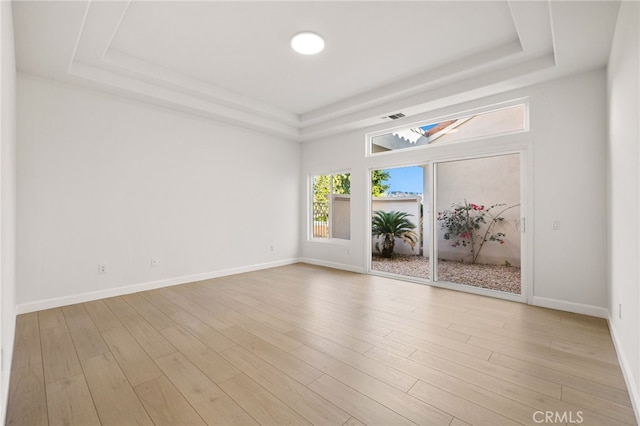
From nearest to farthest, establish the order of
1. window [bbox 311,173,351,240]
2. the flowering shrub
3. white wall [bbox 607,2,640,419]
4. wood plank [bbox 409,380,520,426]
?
wood plank [bbox 409,380,520,426] < white wall [bbox 607,2,640,419] < the flowering shrub < window [bbox 311,173,351,240]

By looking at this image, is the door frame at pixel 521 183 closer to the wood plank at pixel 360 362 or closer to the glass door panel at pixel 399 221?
the glass door panel at pixel 399 221

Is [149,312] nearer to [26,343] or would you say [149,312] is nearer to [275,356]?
[26,343]

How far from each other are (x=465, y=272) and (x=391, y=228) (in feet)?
6.60

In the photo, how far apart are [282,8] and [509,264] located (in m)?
5.67

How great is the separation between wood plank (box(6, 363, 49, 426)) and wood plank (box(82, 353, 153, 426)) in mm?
225

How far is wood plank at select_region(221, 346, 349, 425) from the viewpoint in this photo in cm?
155

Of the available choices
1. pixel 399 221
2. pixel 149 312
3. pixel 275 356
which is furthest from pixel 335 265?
pixel 275 356

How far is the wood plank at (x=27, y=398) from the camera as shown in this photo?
1.53 meters

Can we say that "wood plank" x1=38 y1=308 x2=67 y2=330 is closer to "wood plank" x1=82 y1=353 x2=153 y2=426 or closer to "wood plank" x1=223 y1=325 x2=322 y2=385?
"wood plank" x1=82 y1=353 x2=153 y2=426

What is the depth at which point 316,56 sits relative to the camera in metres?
3.32

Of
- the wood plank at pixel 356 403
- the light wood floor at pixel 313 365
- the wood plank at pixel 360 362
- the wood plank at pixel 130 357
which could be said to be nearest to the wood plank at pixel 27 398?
the light wood floor at pixel 313 365

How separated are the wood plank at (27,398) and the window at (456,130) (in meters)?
4.84

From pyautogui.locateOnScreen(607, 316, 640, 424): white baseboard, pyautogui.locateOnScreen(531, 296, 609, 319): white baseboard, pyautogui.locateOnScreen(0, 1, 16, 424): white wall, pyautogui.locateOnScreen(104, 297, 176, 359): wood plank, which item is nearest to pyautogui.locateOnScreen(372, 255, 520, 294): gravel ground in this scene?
pyautogui.locateOnScreen(531, 296, 609, 319): white baseboard

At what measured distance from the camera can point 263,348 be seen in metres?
2.32
